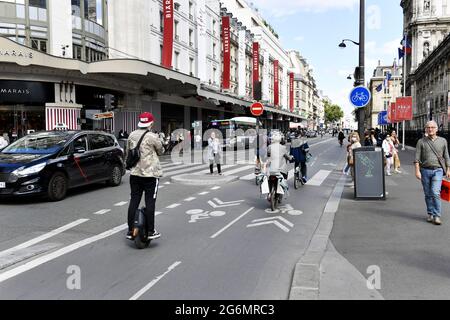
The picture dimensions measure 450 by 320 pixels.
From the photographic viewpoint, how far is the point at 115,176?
12.6m

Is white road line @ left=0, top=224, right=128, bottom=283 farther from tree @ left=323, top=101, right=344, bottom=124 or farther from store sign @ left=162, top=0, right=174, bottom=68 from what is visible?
tree @ left=323, top=101, right=344, bottom=124

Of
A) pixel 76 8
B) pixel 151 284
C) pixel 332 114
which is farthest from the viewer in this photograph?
pixel 332 114

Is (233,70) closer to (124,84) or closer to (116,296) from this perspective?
(124,84)

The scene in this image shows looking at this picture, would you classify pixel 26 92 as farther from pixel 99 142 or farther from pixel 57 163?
pixel 57 163

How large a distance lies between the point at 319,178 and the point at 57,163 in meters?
9.03

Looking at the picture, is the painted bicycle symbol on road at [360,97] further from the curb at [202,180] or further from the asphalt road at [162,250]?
the curb at [202,180]

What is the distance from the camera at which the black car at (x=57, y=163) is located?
9.15 meters

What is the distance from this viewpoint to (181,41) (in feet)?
125

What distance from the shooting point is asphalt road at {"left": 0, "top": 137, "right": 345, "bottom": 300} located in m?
4.45

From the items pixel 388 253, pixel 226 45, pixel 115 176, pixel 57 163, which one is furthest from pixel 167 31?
→ pixel 388 253

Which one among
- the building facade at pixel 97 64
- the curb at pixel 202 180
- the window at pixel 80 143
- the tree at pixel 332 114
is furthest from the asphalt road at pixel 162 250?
the tree at pixel 332 114

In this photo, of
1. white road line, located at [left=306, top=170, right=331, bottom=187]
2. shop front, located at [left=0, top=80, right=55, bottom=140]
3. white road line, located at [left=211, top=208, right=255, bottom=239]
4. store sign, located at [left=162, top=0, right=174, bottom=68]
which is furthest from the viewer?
store sign, located at [left=162, top=0, right=174, bottom=68]

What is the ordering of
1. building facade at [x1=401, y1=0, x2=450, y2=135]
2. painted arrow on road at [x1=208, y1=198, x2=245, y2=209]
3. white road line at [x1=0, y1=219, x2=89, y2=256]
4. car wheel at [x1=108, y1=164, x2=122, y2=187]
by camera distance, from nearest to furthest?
1. white road line at [x1=0, y1=219, x2=89, y2=256]
2. painted arrow on road at [x1=208, y1=198, x2=245, y2=209]
3. car wheel at [x1=108, y1=164, x2=122, y2=187]
4. building facade at [x1=401, y1=0, x2=450, y2=135]

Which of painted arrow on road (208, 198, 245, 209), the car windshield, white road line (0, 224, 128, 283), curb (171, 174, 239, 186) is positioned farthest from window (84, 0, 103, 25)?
white road line (0, 224, 128, 283)
